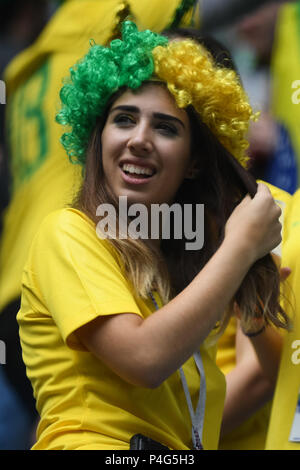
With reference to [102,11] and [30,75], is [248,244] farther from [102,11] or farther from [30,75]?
[30,75]

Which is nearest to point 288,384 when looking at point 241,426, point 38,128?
point 241,426

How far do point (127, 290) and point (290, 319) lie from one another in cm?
50

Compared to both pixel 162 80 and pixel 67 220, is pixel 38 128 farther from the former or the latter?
pixel 67 220

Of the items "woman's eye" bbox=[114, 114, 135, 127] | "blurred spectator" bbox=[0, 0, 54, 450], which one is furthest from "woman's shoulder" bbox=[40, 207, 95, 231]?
"blurred spectator" bbox=[0, 0, 54, 450]

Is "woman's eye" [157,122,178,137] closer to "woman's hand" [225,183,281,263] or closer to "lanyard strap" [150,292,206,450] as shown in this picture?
"woman's hand" [225,183,281,263]

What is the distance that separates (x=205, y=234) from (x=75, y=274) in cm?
47

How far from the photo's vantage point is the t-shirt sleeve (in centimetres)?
155

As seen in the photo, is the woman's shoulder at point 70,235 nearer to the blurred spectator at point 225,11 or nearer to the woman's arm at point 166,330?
the woman's arm at point 166,330

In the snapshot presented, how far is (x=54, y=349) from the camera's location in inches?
65.7

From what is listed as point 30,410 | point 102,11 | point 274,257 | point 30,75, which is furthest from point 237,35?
point 30,410

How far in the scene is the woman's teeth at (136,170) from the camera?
1.78 m

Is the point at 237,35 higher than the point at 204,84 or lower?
higher

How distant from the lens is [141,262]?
173 cm

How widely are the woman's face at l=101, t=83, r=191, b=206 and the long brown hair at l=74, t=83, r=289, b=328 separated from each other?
0.12ft
